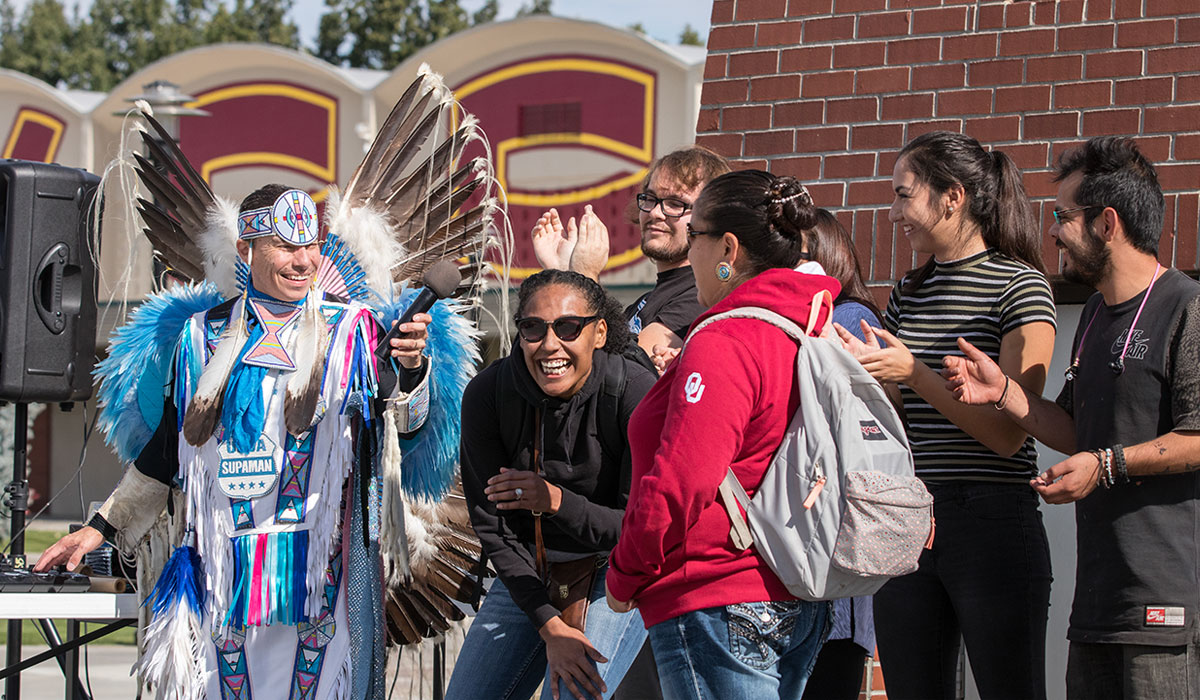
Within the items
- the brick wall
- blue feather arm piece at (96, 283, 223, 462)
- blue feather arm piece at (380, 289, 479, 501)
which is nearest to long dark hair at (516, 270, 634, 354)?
blue feather arm piece at (380, 289, 479, 501)

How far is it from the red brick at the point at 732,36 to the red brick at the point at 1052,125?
42.9 inches

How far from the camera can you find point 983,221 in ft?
11.0

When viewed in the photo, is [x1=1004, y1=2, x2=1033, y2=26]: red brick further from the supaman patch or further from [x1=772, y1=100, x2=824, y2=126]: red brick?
the supaman patch

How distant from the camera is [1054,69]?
14.1 feet

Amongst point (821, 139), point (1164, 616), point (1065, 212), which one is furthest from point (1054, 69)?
point (1164, 616)

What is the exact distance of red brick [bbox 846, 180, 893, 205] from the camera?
452 cm

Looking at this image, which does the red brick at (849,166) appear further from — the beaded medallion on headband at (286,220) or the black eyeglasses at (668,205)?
the beaded medallion on headband at (286,220)

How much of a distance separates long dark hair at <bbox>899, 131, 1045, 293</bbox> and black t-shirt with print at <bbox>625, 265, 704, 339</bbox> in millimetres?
717

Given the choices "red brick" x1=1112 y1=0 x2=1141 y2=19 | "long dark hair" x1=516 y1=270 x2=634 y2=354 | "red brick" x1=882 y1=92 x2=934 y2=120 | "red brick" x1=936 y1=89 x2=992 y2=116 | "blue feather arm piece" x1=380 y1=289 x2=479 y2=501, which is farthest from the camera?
"red brick" x1=882 y1=92 x2=934 y2=120

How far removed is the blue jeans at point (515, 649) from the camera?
3.32 meters

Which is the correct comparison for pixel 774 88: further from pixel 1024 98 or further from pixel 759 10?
pixel 1024 98

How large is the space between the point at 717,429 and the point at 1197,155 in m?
2.30

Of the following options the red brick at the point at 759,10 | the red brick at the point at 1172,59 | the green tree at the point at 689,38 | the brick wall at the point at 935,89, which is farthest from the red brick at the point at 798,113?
the green tree at the point at 689,38

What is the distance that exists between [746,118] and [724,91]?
0.48ft
